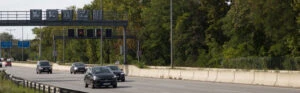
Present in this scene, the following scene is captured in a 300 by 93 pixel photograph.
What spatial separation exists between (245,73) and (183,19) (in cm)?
5764

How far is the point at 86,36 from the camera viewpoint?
83250 millimetres

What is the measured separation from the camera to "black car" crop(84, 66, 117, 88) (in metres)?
37.4

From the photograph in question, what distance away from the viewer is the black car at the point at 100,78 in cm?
3744

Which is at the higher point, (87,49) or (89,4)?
(89,4)

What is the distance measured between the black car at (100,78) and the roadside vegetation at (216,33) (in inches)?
960

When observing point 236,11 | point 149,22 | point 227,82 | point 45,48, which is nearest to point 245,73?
point 227,82

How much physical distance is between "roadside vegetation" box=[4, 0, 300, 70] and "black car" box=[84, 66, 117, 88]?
24.4m

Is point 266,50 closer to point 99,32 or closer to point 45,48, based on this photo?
point 99,32

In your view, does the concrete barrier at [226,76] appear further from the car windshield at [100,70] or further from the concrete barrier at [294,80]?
the car windshield at [100,70]

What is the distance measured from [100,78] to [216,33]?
6068 cm

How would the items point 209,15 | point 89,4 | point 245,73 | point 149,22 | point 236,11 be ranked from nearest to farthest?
point 245,73
point 236,11
point 209,15
point 149,22
point 89,4

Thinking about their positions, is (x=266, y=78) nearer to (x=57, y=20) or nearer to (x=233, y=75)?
(x=233, y=75)

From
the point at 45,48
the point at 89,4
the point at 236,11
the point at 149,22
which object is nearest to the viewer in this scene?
the point at 236,11

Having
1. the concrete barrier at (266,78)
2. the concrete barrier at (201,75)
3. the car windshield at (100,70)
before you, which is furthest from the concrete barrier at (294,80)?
the concrete barrier at (201,75)
